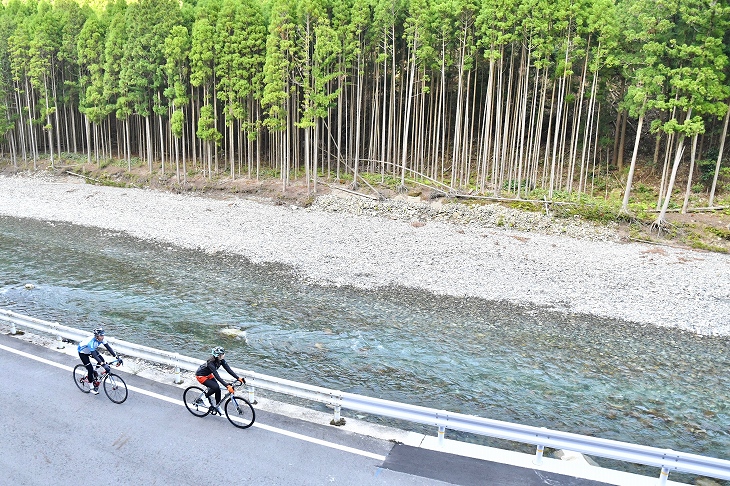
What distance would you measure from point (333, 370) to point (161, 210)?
2231 centimetres

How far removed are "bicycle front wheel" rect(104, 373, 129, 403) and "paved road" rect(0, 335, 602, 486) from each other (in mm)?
120

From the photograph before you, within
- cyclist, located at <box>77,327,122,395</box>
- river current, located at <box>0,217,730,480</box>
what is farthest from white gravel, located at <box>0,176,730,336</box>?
cyclist, located at <box>77,327,122,395</box>

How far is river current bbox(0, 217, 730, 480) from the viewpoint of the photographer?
10.5 metres

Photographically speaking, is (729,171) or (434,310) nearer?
(434,310)

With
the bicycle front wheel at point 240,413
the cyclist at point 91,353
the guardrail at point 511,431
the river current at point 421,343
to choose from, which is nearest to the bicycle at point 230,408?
the bicycle front wheel at point 240,413

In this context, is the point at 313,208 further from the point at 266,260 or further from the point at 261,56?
the point at 261,56

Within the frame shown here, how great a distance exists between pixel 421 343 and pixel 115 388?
7.76 metres

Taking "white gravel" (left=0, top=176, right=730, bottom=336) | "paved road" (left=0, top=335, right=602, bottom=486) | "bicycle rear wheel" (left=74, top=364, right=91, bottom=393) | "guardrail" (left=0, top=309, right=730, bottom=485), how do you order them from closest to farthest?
1. "guardrail" (left=0, top=309, right=730, bottom=485)
2. "paved road" (left=0, top=335, right=602, bottom=486)
3. "bicycle rear wheel" (left=74, top=364, right=91, bottom=393)
4. "white gravel" (left=0, top=176, right=730, bottom=336)

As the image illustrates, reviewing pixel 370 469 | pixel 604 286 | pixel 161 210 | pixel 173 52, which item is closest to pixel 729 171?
pixel 604 286

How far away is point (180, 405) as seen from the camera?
8953 mm

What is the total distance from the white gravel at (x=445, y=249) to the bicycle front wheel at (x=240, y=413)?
9953 millimetres

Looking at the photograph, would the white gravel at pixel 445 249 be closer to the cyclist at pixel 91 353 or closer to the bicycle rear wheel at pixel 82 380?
the bicycle rear wheel at pixel 82 380

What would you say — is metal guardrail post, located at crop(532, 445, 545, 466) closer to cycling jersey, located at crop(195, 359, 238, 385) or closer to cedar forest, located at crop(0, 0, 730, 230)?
cycling jersey, located at crop(195, 359, 238, 385)

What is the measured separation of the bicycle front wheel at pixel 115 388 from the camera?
9070 millimetres
